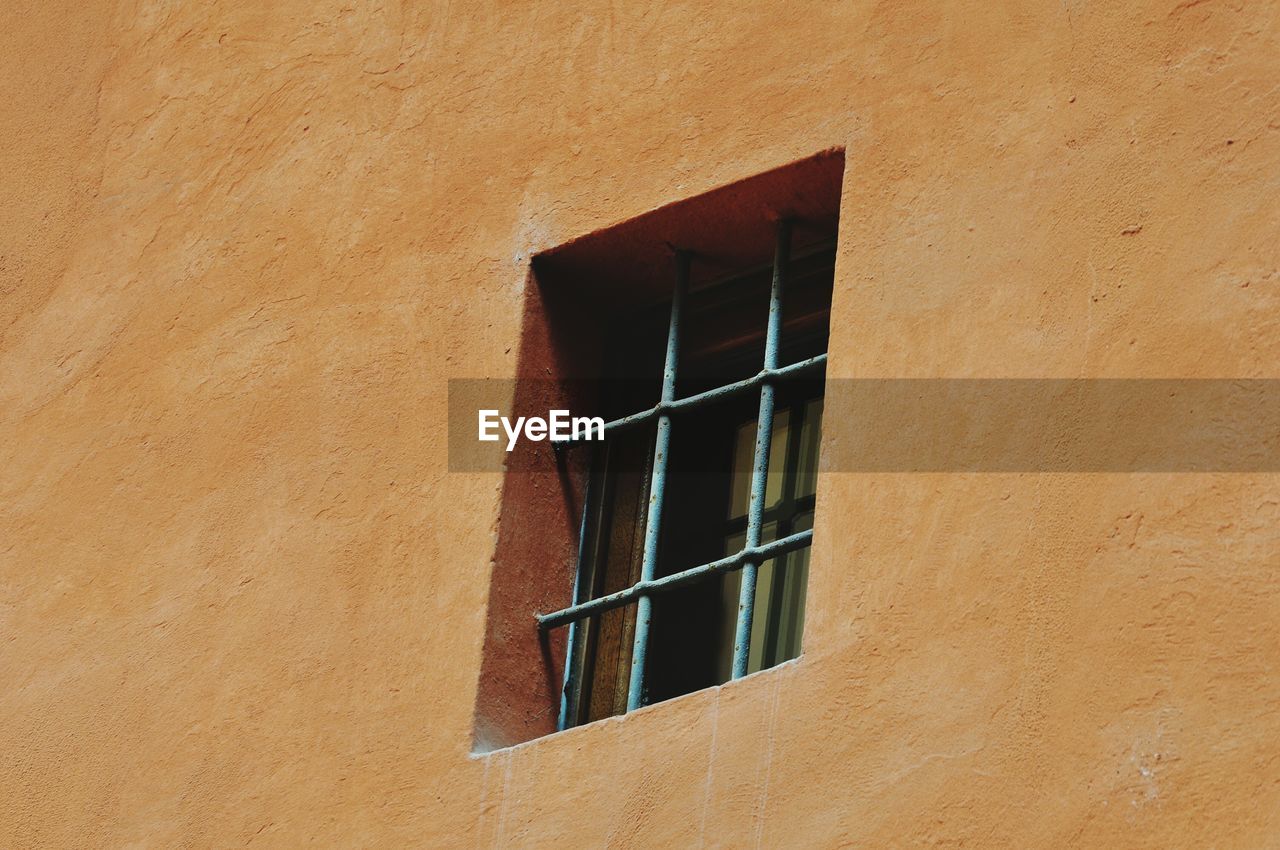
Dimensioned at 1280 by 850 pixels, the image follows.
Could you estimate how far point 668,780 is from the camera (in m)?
3.71

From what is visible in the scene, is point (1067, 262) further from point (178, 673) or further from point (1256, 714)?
point (178, 673)

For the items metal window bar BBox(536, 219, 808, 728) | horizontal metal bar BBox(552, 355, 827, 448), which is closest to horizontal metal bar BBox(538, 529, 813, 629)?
metal window bar BBox(536, 219, 808, 728)

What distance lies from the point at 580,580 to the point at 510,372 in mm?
402

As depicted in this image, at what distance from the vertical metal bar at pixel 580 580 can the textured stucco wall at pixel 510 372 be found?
8.8 inches

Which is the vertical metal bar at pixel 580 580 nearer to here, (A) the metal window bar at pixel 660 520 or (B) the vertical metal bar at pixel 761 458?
(A) the metal window bar at pixel 660 520

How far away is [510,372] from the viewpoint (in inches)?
172

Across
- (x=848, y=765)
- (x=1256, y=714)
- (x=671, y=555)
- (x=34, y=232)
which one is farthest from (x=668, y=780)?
(x=34, y=232)

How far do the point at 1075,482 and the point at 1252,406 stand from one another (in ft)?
0.92

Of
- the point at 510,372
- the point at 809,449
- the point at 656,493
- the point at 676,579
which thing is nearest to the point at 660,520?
the point at 656,493

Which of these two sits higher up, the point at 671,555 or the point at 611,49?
the point at 611,49
